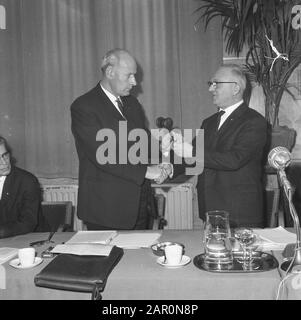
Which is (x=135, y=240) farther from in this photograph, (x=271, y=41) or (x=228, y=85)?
(x=271, y=41)

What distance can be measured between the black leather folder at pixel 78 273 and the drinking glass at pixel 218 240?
1.21ft

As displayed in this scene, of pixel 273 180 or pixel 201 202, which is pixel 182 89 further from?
pixel 201 202

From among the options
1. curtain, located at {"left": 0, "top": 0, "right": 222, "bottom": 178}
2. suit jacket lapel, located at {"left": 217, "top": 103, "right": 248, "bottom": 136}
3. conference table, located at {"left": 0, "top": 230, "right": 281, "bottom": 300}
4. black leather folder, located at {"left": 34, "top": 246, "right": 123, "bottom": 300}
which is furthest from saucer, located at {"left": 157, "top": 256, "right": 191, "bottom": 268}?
curtain, located at {"left": 0, "top": 0, "right": 222, "bottom": 178}

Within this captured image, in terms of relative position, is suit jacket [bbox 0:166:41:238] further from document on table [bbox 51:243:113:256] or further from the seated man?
document on table [bbox 51:243:113:256]

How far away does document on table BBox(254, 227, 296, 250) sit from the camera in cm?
183

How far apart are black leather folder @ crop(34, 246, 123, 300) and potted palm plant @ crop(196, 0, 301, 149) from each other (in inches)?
81.3

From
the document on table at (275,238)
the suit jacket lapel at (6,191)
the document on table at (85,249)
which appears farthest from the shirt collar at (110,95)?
the document on table at (275,238)

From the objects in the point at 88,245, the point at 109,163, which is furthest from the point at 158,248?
the point at 109,163

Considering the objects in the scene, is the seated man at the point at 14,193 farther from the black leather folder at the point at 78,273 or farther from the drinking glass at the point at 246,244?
the drinking glass at the point at 246,244

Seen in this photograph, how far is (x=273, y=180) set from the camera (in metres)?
3.82

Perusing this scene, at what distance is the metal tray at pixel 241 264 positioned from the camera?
1548 millimetres
